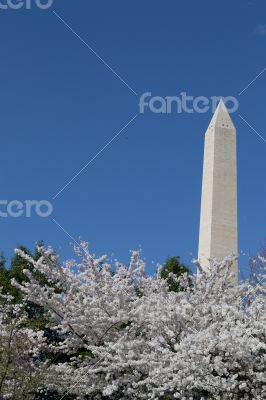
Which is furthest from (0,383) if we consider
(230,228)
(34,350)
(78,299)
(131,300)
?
(230,228)

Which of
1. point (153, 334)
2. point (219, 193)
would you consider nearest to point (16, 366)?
point (153, 334)

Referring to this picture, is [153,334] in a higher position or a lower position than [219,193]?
lower

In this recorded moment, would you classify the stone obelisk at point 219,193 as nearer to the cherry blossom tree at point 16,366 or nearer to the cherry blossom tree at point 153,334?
the cherry blossom tree at point 153,334

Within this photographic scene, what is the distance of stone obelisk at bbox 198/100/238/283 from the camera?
24.8m

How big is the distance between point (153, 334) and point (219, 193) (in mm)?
13259

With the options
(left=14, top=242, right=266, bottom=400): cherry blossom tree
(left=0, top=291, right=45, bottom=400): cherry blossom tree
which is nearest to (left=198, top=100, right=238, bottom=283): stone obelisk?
(left=14, top=242, right=266, bottom=400): cherry blossom tree

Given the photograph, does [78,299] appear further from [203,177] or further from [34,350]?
[203,177]

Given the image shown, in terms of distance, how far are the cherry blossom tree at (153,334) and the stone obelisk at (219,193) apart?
405 inches

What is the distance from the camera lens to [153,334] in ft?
41.2

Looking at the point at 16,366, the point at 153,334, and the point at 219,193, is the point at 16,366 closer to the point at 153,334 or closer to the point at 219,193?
the point at 153,334

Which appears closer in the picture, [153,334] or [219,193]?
[153,334]

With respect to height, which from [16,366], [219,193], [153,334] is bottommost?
[16,366]

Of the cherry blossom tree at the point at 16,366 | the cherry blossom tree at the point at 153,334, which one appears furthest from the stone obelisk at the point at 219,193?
the cherry blossom tree at the point at 16,366

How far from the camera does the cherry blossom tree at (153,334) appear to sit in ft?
35.6
